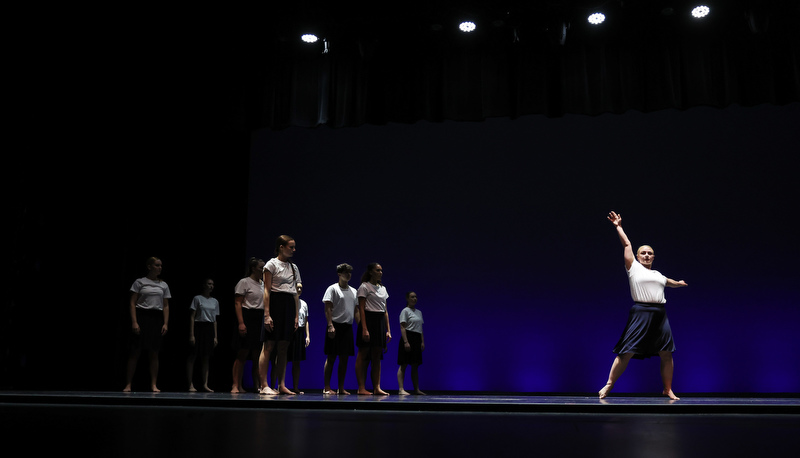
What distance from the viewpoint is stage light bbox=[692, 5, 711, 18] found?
282 inches

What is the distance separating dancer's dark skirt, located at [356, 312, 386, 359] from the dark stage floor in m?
1.87

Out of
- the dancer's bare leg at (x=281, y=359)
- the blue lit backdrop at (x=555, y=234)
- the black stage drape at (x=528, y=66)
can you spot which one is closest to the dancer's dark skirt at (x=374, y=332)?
the dancer's bare leg at (x=281, y=359)

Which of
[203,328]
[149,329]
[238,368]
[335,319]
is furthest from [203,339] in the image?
[335,319]

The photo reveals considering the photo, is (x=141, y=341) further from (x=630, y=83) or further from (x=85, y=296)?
(x=630, y=83)

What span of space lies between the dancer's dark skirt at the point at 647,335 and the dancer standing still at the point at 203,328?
4.71m

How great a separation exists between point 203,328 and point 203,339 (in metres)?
0.13

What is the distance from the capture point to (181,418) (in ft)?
13.1

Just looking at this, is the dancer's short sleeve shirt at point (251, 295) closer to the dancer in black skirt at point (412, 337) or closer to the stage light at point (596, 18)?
the dancer in black skirt at point (412, 337)

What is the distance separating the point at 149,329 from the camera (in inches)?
293

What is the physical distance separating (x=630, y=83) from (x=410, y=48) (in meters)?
2.52

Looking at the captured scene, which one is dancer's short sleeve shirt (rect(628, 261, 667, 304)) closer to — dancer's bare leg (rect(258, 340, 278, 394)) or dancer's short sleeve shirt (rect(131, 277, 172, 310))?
dancer's bare leg (rect(258, 340, 278, 394))

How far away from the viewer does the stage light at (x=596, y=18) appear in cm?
733

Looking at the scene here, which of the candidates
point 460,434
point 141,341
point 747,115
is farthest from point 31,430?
point 747,115

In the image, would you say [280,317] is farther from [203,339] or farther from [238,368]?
[203,339]
